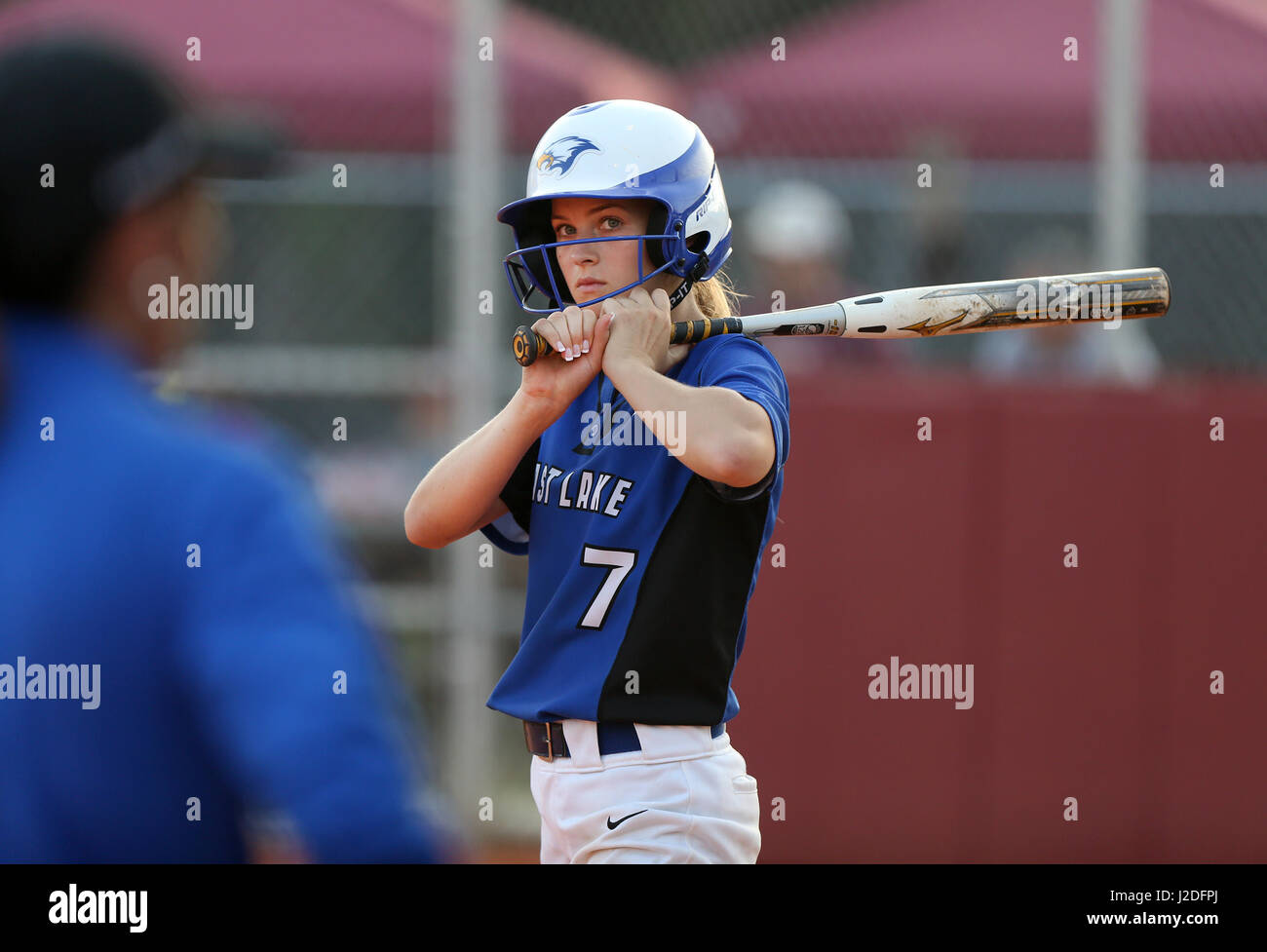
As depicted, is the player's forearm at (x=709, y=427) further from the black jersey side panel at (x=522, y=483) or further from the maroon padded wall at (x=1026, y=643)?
the maroon padded wall at (x=1026, y=643)

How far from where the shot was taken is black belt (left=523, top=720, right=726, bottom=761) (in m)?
2.70

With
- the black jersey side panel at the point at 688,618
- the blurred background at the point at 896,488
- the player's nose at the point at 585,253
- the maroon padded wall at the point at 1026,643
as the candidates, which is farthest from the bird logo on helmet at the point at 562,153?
the maroon padded wall at the point at 1026,643

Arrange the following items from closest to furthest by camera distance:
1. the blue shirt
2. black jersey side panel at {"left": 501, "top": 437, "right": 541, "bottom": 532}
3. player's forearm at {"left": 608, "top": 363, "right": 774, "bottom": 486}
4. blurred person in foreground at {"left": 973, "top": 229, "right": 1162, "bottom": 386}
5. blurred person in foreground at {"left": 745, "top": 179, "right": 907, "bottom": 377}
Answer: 1. the blue shirt
2. player's forearm at {"left": 608, "top": 363, "right": 774, "bottom": 486}
3. black jersey side panel at {"left": 501, "top": 437, "right": 541, "bottom": 532}
4. blurred person in foreground at {"left": 973, "top": 229, "right": 1162, "bottom": 386}
5. blurred person in foreground at {"left": 745, "top": 179, "right": 907, "bottom": 377}

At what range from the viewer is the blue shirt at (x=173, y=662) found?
1403 mm

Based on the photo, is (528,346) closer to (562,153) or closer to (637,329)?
(637,329)

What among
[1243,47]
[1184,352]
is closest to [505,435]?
[1243,47]

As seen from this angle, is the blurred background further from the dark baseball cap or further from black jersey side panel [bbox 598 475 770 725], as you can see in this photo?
the dark baseball cap

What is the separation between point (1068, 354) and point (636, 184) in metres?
3.98

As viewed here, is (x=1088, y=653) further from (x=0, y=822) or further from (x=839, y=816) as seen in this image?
(x=0, y=822)

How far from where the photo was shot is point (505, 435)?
2.83m

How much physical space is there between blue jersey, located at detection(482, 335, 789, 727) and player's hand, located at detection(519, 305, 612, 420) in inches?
7.2

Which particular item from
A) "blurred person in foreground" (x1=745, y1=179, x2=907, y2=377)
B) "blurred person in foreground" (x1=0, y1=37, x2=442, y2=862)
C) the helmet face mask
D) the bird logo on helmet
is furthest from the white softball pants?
"blurred person in foreground" (x1=745, y1=179, x2=907, y2=377)

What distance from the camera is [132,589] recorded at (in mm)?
1419
